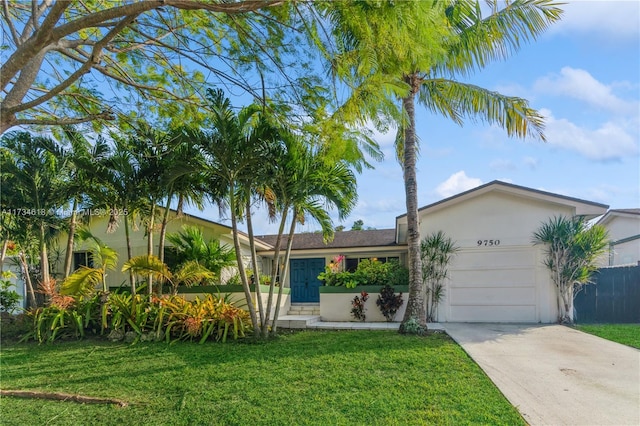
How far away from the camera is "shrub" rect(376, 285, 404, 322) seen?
39.4ft

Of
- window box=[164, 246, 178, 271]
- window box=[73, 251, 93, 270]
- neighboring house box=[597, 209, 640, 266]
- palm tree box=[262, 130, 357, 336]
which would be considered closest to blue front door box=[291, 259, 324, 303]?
window box=[164, 246, 178, 271]

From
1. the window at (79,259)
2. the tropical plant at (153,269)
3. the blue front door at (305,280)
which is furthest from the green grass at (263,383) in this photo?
the blue front door at (305,280)

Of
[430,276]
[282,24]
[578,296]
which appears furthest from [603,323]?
[282,24]

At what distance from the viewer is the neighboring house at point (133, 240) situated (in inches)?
543

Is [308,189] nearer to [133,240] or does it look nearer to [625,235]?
[133,240]

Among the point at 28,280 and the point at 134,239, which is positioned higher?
the point at 134,239

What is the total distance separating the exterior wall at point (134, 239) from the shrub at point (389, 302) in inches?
204

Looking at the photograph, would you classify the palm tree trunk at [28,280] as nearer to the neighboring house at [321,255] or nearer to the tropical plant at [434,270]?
the neighboring house at [321,255]

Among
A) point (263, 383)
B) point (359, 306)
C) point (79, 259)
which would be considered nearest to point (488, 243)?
point (359, 306)

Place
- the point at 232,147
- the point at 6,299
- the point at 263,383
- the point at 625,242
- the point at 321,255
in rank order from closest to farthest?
the point at 263,383
the point at 232,147
the point at 6,299
the point at 625,242
the point at 321,255

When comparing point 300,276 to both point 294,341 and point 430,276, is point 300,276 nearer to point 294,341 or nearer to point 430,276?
point 430,276

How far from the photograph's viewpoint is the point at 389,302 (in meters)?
12.0

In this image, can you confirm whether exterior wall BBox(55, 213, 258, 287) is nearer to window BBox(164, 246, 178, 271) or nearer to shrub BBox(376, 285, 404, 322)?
window BBox(164, 246, 178, 271)

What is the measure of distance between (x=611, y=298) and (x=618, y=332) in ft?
8.09
